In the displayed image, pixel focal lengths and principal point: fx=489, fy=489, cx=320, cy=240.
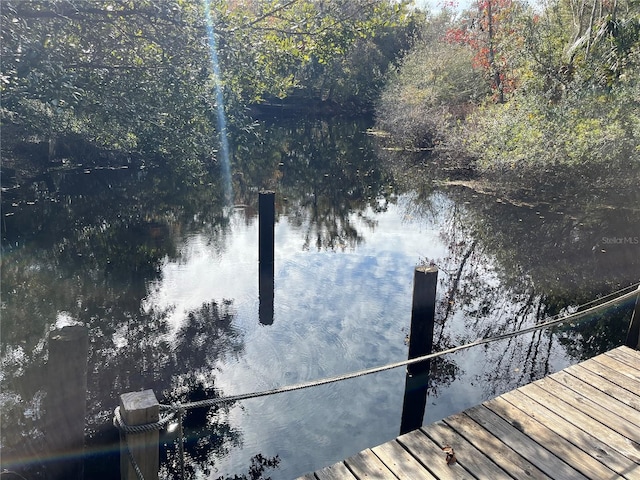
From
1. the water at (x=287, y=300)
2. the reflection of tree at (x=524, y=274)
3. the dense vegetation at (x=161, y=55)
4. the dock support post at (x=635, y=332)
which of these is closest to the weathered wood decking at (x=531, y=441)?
the dock support post at (x=635, y=332)

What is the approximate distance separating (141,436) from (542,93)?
1662 centimetres

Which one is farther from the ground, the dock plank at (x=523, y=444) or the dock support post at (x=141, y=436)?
the dock support post at (x=141, y=436)

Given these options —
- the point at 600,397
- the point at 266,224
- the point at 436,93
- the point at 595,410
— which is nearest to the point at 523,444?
the point at 595,410

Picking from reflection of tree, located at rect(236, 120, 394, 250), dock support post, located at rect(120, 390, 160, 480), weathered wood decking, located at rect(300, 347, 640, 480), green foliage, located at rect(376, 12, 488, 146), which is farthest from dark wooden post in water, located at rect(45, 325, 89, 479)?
green foliage, located at rect(376, 12, 488, 146)

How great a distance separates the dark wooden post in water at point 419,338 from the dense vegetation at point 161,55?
3.79 meters

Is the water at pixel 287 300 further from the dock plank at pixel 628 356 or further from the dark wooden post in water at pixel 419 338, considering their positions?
the dock plank at pixel 628 356

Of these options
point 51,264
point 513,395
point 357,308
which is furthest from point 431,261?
point 51,264

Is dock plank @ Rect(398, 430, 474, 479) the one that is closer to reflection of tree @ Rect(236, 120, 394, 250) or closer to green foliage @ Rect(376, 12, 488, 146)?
reflection of tree @ Rect(236, 120, 394, 250)

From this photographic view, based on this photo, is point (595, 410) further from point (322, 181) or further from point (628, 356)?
point (322, 181)

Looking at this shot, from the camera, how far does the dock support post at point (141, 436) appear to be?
8.39 feet

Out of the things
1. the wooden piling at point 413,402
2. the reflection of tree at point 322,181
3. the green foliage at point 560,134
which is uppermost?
the green foliage at point 560,134

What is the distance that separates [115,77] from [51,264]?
496cm

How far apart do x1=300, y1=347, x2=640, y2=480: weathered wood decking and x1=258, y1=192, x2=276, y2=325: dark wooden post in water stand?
4.42 m

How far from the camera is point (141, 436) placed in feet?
8.64
